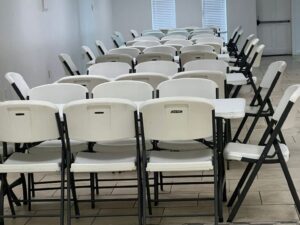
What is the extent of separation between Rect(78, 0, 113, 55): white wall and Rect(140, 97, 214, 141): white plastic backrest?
346 inches

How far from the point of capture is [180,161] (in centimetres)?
395

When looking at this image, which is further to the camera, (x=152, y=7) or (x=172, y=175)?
(x=152, y=7)

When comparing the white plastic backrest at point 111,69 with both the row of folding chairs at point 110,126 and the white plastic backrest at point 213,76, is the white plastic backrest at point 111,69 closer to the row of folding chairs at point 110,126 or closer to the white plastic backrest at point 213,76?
the white plastic backrest at point 213,76

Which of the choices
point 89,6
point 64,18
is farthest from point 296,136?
point 89,6

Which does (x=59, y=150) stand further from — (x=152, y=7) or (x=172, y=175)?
(x=152, y=7)

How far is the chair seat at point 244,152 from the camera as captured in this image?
411 centimetres

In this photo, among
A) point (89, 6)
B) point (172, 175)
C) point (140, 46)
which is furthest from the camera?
point (89, 6)

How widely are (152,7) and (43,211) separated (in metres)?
12.4

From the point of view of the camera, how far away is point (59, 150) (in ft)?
15.0

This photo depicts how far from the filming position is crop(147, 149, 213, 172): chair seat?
3.87 meters

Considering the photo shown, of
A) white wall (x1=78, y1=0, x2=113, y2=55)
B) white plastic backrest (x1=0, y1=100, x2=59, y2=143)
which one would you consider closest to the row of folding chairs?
white plastic backrest (x1=0, y1=100, x2=59, y2=143)

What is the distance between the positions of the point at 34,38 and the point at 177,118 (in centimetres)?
523

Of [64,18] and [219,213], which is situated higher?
[64,18]

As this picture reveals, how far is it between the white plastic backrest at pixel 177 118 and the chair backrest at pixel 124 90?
100 centimetres
